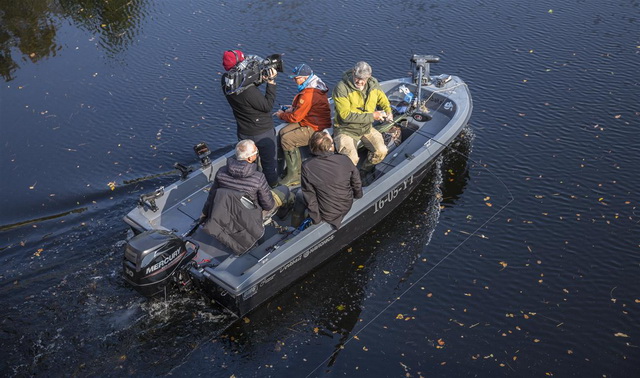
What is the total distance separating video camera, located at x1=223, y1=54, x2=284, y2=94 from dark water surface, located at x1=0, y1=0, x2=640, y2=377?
2.74 m

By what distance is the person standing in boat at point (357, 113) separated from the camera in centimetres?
879

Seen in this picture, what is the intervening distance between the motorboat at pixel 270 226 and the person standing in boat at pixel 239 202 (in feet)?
1.06

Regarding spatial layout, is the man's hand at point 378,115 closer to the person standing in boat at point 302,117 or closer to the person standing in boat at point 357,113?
A: the person standing in boat at point 357,113

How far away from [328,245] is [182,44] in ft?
30.4

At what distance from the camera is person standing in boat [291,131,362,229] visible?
7.75m

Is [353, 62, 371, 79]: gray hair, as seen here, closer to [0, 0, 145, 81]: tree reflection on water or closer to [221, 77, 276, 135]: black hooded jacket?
[221, 77, 276, 135]: black hooded jacket

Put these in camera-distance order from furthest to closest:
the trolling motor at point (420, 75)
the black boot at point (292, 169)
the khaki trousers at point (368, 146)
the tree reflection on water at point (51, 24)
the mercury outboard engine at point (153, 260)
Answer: the tree reflection on water at point (51, 24), the trolling motor at point (420, 75), the black boot at point (292, 169), the khaki trousers at point (368, 146), the mercury outboard engine at point (153, 260)

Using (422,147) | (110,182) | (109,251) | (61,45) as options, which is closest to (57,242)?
(109,251)

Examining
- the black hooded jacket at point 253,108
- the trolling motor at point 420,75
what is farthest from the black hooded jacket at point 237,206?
the trolling motor at point 420,75

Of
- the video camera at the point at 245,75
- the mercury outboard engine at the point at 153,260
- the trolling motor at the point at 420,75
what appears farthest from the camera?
the trolling motor at the point at 420,75

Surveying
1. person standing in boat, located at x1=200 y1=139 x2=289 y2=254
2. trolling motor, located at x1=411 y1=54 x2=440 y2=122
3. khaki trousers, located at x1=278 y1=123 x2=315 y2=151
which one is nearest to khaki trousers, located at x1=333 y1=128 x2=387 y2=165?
khaki trousers, located at x1=278 y1=123 x2=315 y2=151

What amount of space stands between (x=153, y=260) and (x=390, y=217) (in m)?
3.88

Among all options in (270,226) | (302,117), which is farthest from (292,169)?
(270,226)

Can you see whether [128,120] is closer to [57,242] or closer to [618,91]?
[57,242]
